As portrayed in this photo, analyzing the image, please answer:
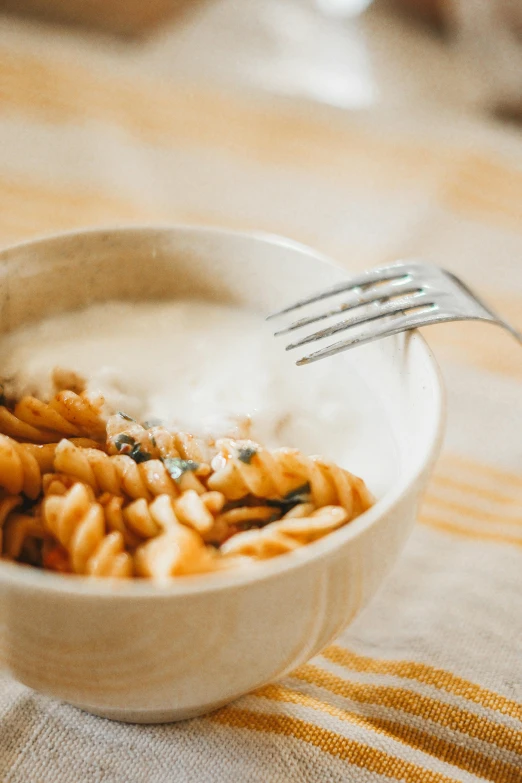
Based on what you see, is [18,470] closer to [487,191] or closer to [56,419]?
[56,419]

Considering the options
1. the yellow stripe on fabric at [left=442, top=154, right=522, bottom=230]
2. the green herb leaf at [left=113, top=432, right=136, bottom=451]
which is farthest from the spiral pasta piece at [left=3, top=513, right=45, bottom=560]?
the yellow stripe on fabric at [left=442, top=154, right=522, bottom=230]

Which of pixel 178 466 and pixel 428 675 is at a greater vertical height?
pixel 178 466

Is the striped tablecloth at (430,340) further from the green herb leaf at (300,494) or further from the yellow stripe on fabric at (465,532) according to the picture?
the green herb leaf at (300,494)

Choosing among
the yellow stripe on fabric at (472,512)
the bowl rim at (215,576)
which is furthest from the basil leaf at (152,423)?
the yellow stripe on fabric at (472,512)

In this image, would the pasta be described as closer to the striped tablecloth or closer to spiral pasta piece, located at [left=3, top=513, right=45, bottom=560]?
spiral pasta piece, located at [left=3, top=513, right=45, bottom=560]

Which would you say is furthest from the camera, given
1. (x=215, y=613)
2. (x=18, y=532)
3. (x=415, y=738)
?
(x=415, y=738)

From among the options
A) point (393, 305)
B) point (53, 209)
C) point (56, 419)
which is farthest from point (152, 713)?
point (53, 209)

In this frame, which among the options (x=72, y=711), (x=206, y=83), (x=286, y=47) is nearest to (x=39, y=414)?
(x=72, y=711)
